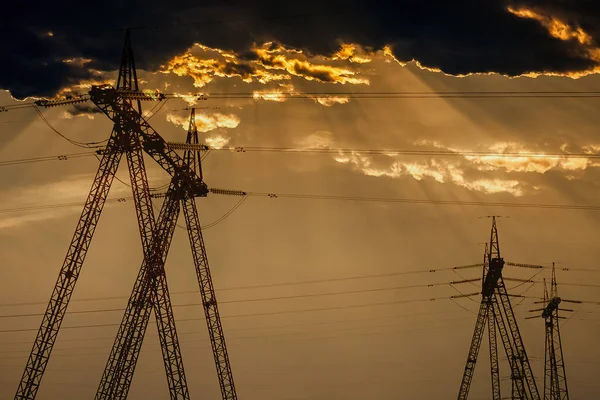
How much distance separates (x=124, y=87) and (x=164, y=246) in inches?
966

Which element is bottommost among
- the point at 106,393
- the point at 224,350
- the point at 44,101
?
the point at 106,393

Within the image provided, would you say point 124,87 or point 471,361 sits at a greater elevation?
point 124,87

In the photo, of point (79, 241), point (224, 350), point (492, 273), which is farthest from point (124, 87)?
point (492, 273)

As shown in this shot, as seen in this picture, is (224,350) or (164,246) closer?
(164,246)

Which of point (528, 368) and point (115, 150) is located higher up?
point (115, 150)

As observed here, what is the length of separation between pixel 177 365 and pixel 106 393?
9985 millimetres

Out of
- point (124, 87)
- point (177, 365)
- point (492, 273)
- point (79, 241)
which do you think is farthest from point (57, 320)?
point (492, 273)

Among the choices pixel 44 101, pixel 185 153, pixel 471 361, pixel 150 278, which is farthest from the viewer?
pixel 471 361

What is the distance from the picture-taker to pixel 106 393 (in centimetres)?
11575

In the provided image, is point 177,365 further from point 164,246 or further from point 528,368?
point 528,368

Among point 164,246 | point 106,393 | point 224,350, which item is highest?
point 164,246

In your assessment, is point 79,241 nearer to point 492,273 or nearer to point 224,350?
point 224,350

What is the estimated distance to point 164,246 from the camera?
391 ft

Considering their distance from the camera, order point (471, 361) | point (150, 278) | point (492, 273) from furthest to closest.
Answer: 1. point (471, 361)
2. point (492, 273)
3. point (150, 278)
